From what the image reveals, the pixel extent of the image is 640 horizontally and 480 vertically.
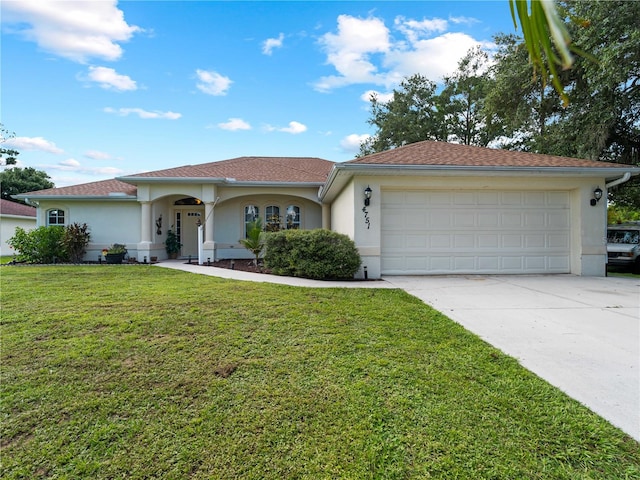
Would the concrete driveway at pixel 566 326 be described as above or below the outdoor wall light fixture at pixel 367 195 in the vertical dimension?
below

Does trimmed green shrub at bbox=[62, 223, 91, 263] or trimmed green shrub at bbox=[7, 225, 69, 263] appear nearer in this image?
trimmed green shrub at bbox=[7, 225, 69, 263]

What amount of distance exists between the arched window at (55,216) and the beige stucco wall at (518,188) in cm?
1247

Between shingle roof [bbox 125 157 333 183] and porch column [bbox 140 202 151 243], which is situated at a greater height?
shingle roof [bbox 125 157 333 183]

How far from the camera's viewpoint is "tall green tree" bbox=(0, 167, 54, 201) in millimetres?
26781

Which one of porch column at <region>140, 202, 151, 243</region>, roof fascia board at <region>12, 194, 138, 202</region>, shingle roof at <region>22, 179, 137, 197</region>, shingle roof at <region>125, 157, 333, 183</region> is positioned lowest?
porch column at <region>140, 202, 151, 243</region>

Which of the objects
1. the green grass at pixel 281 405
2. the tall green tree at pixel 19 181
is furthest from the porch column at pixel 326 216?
the tall green tree at pixel 19 181

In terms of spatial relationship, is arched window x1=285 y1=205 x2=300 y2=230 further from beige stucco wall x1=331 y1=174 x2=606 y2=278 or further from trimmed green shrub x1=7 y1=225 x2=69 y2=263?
trimmed green shrub x1=7 y1=225 x2=69 y2=263

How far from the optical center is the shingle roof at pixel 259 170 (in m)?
12.8

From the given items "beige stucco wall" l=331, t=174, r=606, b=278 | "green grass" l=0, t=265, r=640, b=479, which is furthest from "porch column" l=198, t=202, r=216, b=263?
"green grass" l=0, t=265, r=640, b=479

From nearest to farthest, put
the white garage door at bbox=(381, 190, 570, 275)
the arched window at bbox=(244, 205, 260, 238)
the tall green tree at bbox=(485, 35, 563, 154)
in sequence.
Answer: the white garage door at bbox=(381, 190, 570, 275) → the tall green tree at bbox=(485, 35, 563, 154) → the arched window at bbox=(244, 205, 260, 238)

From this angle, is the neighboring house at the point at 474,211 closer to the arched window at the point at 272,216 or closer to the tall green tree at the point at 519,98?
the tall green tree at the point at 519,98

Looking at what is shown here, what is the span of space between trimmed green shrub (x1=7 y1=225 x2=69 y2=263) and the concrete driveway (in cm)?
1239

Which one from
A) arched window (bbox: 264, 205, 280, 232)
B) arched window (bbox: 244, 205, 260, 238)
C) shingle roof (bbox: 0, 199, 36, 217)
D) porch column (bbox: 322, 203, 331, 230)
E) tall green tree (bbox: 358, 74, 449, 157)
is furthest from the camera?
tall green tree (bbox: 358, 74, 449, 157)

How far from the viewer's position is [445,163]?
8172 mm
